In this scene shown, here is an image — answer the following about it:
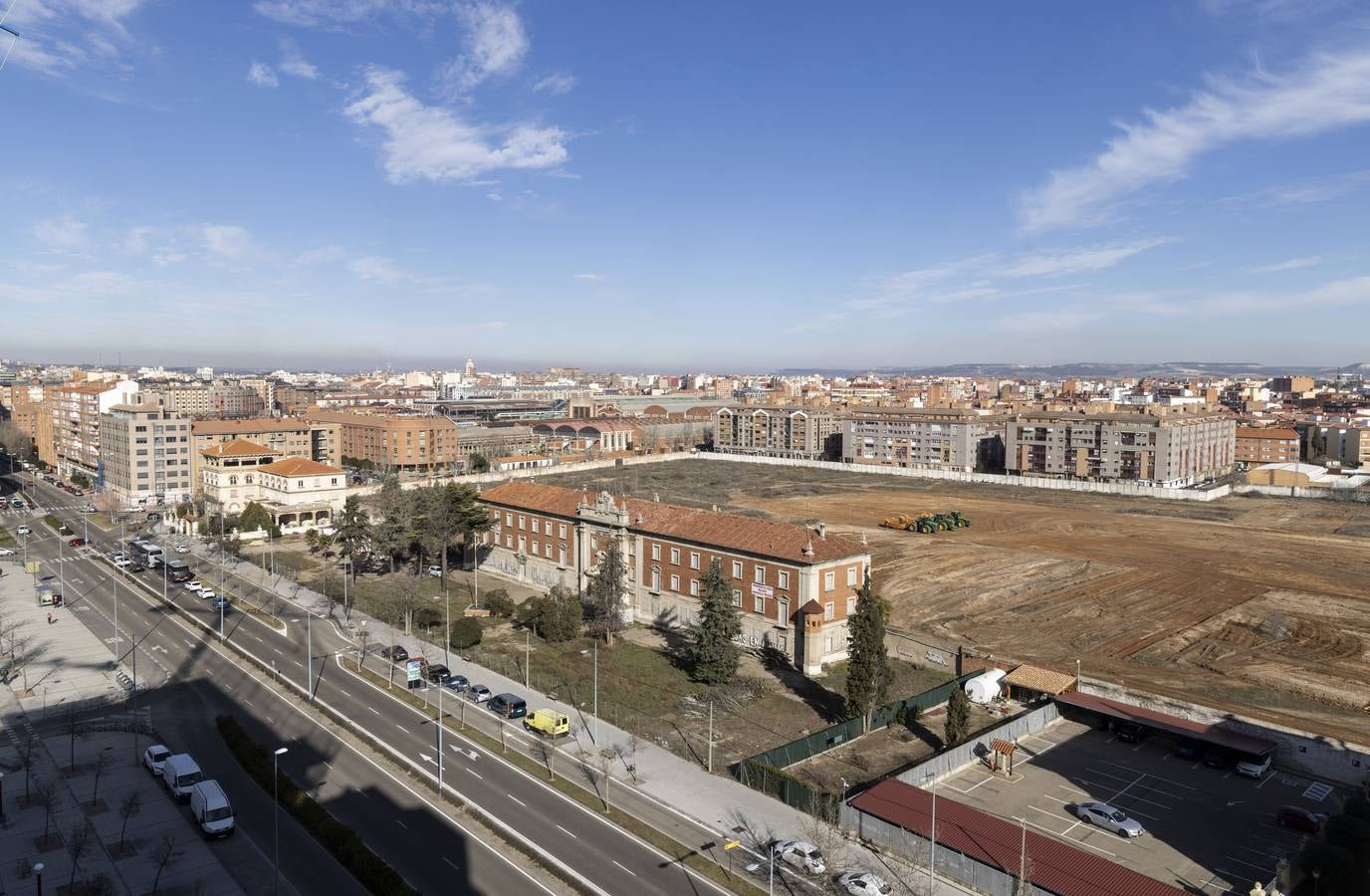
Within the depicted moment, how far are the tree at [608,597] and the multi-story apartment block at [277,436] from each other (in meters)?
62.9

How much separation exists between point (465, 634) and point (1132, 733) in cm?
3060

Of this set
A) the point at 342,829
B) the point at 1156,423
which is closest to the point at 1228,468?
the point at 1156,423

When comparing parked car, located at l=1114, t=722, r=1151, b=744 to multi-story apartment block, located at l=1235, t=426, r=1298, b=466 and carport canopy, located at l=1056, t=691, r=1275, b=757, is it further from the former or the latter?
multi-story apartment block, located at l=1235, t=426, r=1298, b=466

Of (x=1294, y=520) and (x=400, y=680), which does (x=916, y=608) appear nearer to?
(x=400, y=680)

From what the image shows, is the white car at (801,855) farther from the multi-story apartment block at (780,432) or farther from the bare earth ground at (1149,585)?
the multi-story apartment block at (780,432)

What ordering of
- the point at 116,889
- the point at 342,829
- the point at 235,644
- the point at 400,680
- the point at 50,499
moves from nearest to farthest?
the point at 116,889 → the point at 342,829 → the point at 400,680 → the point at 235,644 → the point at 50,499

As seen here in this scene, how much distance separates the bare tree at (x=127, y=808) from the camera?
972 inches

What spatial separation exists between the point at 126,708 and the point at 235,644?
28.0 feet

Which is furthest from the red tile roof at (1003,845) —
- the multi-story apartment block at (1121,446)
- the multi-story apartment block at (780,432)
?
the multi-story apartment block at (780,432)

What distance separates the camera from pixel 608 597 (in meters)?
45.3

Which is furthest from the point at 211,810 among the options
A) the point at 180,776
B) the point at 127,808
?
the point at 180,776

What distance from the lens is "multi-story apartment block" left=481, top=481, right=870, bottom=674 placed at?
1672 inches

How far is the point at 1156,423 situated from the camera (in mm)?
108688

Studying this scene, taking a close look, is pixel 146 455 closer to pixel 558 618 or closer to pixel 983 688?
pixel 558 618
